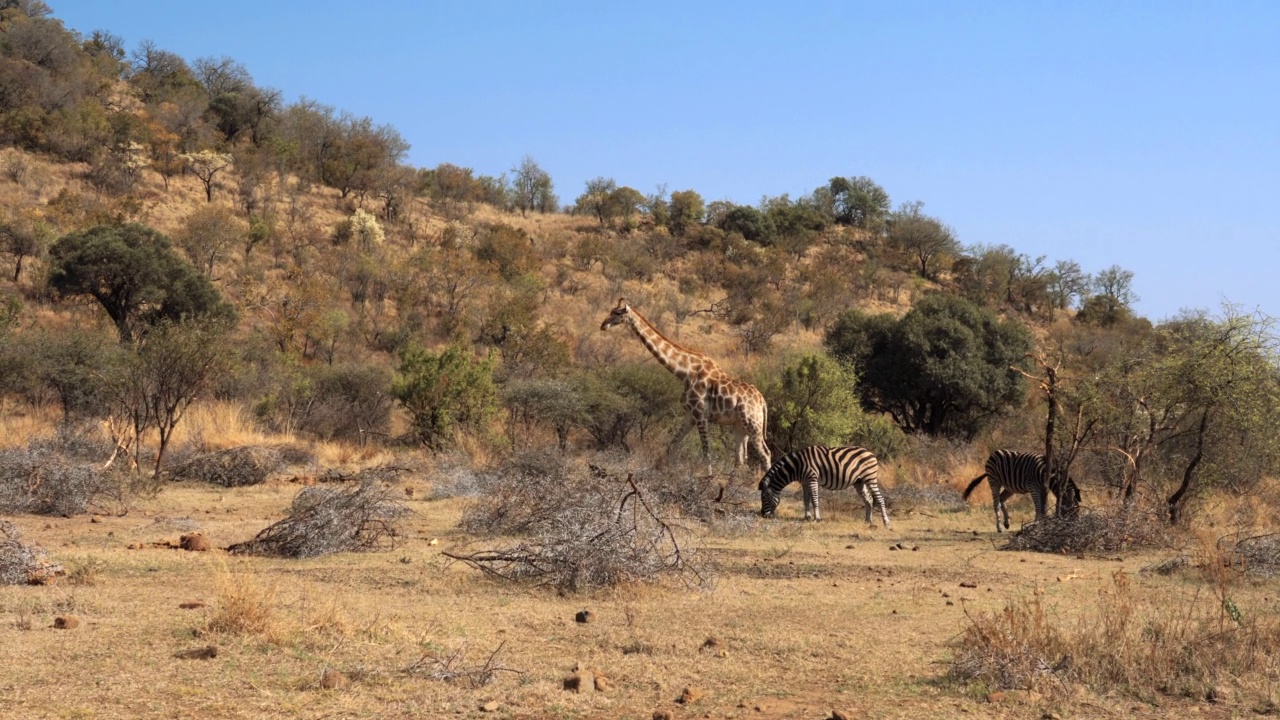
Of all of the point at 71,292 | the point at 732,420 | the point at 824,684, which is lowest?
the point at 824,684

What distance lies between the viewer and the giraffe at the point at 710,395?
19.3 metres

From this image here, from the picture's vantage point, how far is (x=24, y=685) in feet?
19.3

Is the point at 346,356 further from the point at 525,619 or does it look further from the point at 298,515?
the point at 525,619

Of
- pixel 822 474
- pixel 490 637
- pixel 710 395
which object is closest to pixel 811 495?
pixel 822 474

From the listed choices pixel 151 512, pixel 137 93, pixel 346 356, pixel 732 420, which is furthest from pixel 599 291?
pixel 151 512

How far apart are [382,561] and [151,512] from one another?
5.33m

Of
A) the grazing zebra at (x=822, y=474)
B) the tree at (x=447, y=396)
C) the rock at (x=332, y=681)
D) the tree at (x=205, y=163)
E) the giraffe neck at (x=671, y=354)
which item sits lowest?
the rock at (x=332, y=681)

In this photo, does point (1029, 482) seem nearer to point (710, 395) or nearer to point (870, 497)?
point (870, 497)

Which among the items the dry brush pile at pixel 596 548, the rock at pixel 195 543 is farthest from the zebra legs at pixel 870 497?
the rock at pixel 195 543

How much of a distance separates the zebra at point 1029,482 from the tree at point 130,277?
25176mm

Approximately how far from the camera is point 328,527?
1123 cm

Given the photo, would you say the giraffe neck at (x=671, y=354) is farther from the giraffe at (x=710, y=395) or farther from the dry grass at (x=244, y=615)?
the dry grass at (x=244, y=615)

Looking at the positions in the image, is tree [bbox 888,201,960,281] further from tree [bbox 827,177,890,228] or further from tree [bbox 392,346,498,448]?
tree [bbox 392,346,498,448]

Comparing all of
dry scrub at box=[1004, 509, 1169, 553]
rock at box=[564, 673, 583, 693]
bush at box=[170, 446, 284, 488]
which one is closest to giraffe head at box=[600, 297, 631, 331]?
bush at box=[170, 446, 284, 488]
